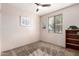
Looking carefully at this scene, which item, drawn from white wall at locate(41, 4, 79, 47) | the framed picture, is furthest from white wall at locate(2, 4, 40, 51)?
white wall at locate(41, 4, 79, 47)

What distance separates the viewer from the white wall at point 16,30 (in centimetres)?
278

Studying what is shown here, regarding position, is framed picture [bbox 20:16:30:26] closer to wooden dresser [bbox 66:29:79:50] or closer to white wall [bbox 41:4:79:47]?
white wall [bbox 41:4:79:47]

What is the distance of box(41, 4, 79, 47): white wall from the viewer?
2949 mm

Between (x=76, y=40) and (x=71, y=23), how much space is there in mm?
721

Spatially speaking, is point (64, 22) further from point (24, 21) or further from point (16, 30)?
point (16, 30)

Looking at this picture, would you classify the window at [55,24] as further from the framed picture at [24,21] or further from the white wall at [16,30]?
the framed picture at [24,21]

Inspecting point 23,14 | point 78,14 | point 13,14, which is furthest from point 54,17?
point 13,14

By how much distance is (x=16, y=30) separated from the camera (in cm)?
293

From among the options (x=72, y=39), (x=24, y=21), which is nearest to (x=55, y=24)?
(x=72, y=39)

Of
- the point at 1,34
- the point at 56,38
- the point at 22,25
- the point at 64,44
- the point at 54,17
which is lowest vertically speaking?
the point at 64,44

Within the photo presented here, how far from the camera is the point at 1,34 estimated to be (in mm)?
2676

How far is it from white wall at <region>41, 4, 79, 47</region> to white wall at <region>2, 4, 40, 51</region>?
0.40 metres

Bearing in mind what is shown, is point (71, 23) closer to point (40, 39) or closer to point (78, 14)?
point (78, 14)

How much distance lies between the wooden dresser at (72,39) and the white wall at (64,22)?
0.21 meters
